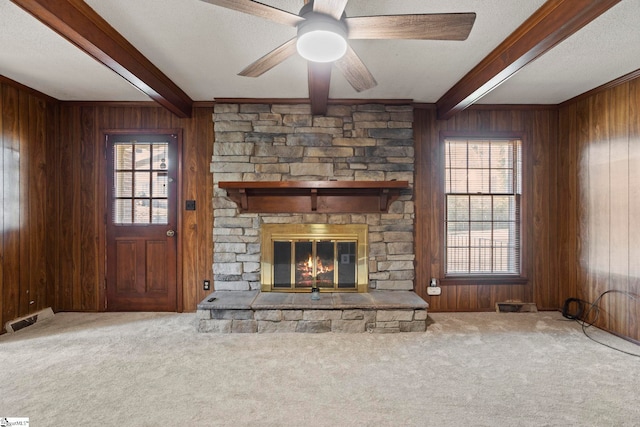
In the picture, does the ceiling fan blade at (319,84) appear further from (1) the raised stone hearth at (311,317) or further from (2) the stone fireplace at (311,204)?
(1) the raised stone hearth at (311,317)

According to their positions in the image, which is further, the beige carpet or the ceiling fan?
the beige carpet

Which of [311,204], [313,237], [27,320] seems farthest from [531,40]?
[27,320]

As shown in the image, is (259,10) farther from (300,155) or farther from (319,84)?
(300,155)

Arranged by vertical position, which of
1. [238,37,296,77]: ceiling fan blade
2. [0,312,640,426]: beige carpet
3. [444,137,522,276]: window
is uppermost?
[238,37,296,77]: ceiling fan blade

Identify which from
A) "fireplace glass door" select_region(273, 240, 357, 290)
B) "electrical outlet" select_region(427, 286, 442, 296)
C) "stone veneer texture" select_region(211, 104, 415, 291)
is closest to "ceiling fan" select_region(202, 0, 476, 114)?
"stone veneer texture" select_region(211, 104, 415, 291)

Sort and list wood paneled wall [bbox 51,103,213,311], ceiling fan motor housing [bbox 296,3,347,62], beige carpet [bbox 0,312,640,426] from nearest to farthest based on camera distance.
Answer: ceiling fan motor housing [bbox 296,3,347,62]
beige carpet [bbox 0,312,640,426]
wood paneled wall [bbox 51,103,213,311]

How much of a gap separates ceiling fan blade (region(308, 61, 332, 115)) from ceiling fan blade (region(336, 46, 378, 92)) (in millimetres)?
318

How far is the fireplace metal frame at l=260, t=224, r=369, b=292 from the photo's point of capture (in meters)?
3.55

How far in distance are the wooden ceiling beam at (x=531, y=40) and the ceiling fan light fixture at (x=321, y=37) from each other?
1296 millimetres

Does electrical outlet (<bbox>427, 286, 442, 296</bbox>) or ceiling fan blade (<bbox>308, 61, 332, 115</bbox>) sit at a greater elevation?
ceiling fan blade (<bbox>308, 61, 332, 115</bbox>)

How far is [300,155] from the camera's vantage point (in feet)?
11.6

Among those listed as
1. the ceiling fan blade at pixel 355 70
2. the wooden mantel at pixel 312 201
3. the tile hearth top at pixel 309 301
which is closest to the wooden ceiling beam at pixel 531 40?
the ceiling fan blade at pixel 355 70

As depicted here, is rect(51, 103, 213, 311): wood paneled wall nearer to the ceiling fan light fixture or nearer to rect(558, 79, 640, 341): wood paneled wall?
the ceiling fan light fixture

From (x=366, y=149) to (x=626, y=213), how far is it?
2560mm
